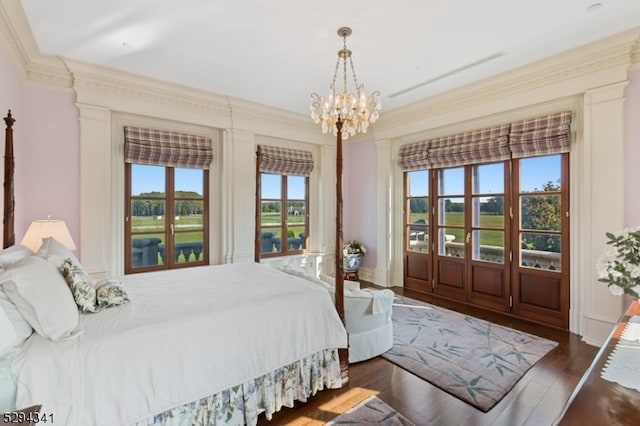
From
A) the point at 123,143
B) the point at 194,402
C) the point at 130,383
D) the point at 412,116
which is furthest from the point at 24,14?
the point at 412,116

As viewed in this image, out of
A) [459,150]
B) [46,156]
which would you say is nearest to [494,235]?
[459,150]

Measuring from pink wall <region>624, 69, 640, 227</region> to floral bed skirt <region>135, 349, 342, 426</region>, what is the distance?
125 inches

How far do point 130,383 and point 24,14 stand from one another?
3.12 m

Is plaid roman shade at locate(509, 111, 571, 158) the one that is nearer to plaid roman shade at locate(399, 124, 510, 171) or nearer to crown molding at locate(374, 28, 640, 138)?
plaid roman shade at locate(399, 124, 510, 171)

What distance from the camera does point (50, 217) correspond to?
3.36 m

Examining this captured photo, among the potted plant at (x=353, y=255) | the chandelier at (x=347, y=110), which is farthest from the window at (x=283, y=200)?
the chandelier at (x=347, y=110)

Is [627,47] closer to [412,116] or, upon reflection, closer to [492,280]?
[412,116]

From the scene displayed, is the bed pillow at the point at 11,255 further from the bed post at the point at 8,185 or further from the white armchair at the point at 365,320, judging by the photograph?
the white armchair at the point at 365,320

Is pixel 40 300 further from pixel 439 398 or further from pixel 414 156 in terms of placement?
pixel 414 156

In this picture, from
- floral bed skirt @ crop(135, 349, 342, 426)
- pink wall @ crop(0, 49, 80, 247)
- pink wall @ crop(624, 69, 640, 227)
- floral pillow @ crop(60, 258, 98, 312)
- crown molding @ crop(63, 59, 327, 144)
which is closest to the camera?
floral bed skirt @ crop(135, 349, 342, 426)

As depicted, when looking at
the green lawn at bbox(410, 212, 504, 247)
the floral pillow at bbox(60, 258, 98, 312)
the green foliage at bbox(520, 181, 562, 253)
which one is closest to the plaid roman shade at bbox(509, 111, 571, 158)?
the green foliage at bbox(520, 181, 562, 253)

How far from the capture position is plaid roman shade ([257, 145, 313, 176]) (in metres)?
5.05

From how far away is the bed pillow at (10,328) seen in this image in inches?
52.1

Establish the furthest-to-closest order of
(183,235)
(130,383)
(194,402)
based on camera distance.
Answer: (183,235) → (194,402) → (130,383)
